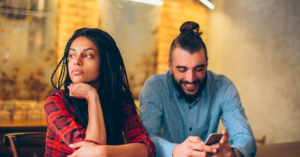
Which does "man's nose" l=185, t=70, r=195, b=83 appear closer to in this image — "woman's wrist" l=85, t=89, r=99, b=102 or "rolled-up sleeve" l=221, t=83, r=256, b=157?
"rolled-up sleeve" l=221, t=83, r=256, b=157

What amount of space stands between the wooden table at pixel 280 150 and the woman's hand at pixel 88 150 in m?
0.89

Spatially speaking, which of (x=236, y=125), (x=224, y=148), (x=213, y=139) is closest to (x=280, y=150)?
(x=236, y=125)

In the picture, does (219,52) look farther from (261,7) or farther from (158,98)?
(158,98)

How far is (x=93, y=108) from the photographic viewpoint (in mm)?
1504

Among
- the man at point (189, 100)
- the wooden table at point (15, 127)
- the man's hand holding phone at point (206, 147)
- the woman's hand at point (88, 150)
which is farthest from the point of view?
the wooden table at point (15, 127)

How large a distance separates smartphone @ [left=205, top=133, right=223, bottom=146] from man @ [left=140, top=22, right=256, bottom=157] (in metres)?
0.27

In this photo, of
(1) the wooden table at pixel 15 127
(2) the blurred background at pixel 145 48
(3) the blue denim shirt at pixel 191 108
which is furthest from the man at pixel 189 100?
(1) the wooden table at pixel 15 127

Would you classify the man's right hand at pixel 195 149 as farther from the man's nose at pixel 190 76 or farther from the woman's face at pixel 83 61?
the woman's face at pixel 83 61

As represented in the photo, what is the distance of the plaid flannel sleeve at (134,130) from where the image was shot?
161 cm

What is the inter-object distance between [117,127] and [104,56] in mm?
384

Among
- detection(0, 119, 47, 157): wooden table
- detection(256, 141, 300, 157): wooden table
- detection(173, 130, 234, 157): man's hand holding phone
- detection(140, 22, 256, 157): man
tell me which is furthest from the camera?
detection(0, 119, 47, 157): wooden table

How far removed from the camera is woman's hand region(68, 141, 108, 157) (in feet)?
4.40

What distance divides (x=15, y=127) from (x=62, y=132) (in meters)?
1.89

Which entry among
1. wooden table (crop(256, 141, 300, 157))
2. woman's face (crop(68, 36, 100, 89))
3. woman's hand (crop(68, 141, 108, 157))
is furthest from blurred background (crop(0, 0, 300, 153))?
woman's hand (crop(68, 141, 108, 157))
